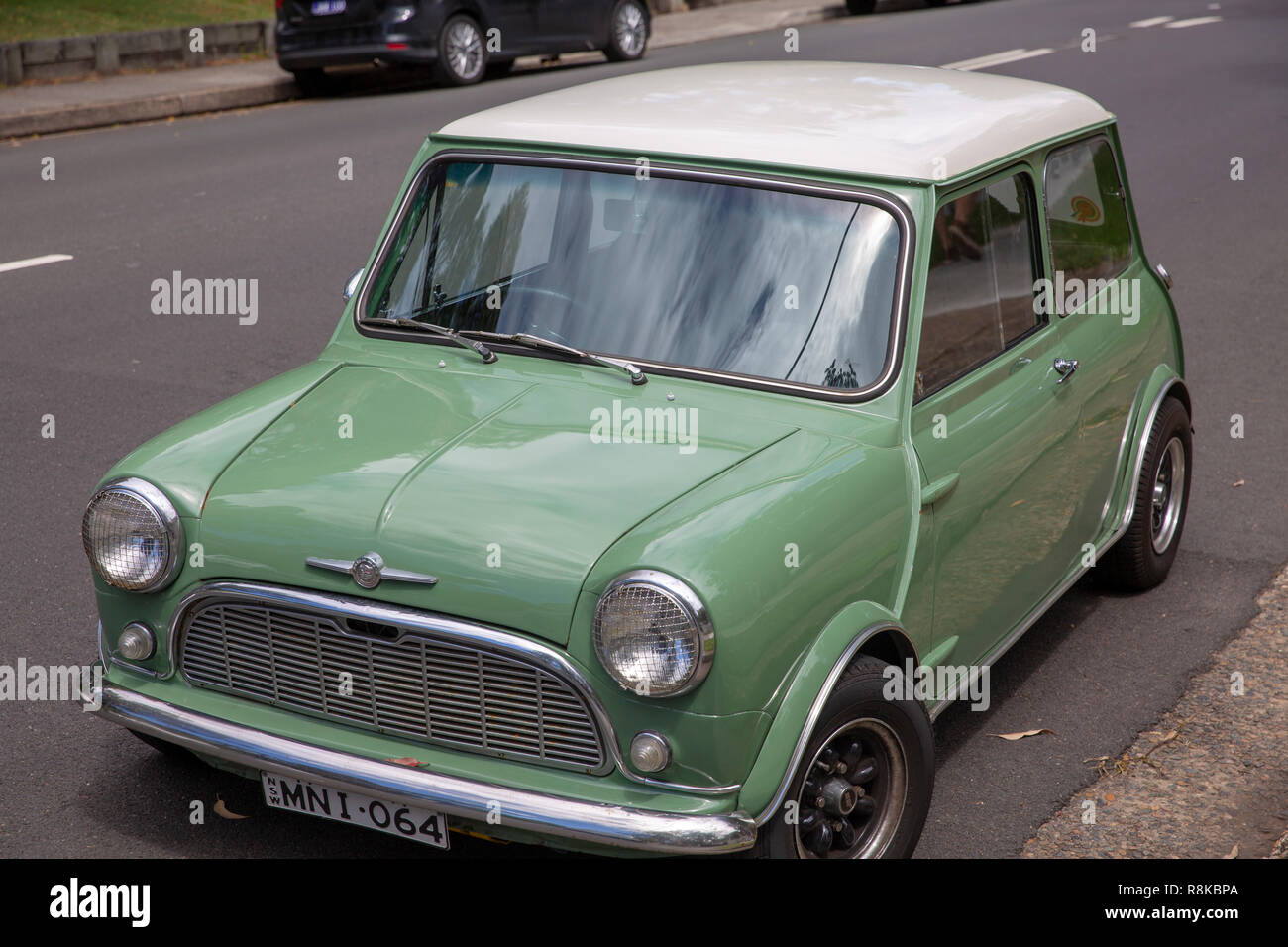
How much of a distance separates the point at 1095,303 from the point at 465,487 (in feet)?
8.37

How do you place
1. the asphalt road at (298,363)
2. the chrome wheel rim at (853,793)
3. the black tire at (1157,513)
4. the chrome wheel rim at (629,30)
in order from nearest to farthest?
the chrome wheel rim at (853,793) < the asphalt road at (298,363) < the black tire at (1157,513) < the chrome wheel rim at (629,30)

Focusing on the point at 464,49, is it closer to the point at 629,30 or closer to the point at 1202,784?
the point at 629,30

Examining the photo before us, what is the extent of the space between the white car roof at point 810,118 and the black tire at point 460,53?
1206 cm

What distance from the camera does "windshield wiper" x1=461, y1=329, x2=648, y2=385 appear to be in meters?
3.85

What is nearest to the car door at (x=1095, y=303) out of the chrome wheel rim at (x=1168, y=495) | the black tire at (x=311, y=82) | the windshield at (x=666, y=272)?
the chrome wheel rim at (x=1168, y=495)

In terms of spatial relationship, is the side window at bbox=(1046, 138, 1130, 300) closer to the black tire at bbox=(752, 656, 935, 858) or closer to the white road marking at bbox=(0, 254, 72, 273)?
the black tire at bbox=(752, 656, 935, 858)

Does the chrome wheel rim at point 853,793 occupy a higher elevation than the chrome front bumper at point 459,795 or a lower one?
lower

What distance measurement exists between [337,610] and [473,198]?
1.61m

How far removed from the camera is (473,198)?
4.35 metres

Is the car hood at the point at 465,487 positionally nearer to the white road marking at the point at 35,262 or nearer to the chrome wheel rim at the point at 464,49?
the white road marking at the point at 35,262

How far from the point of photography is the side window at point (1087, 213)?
470 centimetres

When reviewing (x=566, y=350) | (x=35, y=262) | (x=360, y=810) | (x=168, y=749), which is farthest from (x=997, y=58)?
(x=360, y=810)
